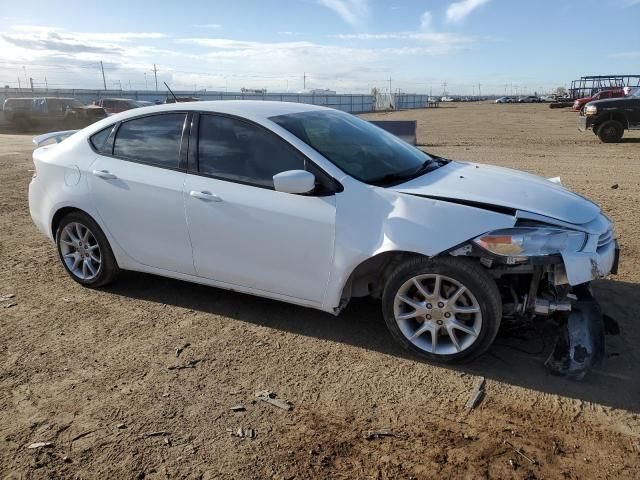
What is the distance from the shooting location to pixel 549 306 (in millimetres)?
3391

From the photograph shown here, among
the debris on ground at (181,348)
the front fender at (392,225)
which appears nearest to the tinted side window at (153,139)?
the debris on ground at (181,348)

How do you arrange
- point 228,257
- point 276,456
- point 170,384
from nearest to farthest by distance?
1. point 276,456
2. point 170,384
3. point 228,257

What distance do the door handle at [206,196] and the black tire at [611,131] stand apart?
1689cm

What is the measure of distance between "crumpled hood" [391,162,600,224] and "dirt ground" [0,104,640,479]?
3.21 ft

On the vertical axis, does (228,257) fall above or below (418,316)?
above

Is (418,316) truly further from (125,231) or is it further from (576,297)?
(125,231)

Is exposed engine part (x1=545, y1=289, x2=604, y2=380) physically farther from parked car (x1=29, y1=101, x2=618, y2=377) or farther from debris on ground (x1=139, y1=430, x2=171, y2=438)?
debris on ground (x1=139, y1=430, x2=171, y2=438)

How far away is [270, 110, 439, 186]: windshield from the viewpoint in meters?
3.83

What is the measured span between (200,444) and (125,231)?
2.26m

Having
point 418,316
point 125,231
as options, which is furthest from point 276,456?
point 125,231

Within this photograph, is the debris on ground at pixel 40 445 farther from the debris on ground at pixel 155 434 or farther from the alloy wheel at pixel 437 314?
the alloy wheel at pixel 437 314

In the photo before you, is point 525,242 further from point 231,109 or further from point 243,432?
point 231,109

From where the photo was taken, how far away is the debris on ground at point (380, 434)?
285 cm

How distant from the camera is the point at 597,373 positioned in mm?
3416
